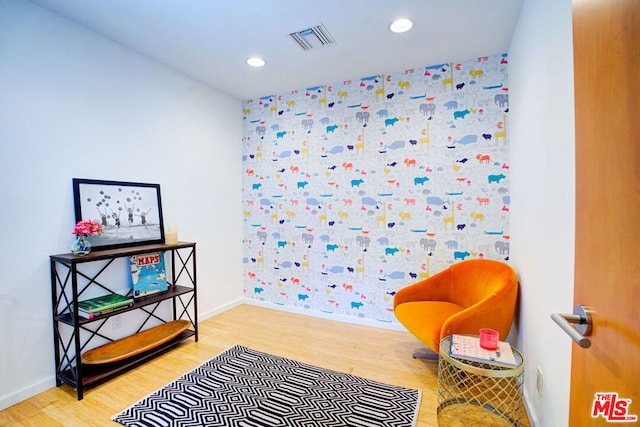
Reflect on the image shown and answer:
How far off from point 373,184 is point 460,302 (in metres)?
1.37

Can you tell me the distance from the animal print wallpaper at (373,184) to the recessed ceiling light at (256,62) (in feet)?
2.38

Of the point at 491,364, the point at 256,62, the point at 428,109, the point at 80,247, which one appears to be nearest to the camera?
the point at 491,364

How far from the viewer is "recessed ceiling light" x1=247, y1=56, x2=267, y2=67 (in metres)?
2.70

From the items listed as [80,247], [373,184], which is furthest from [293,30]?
[80,247]

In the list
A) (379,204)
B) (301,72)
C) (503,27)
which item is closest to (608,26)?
(503,27)

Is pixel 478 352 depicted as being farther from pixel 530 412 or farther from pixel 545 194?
pixel 545 194

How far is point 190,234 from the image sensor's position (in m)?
3.10

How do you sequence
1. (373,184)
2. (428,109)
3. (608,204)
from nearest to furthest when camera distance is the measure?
(608,204), (428,109), (373,184)

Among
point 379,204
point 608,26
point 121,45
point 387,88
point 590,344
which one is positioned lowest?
point 590,344

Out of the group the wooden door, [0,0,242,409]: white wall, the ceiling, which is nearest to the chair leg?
the wooden door

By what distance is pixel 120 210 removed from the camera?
7.94 ft

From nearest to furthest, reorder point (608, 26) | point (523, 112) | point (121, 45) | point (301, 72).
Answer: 1. point (608, 26)
2. point (523, 112)
3. point (121, 45)
4. point (301, 72)

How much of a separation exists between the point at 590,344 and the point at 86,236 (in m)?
2.75

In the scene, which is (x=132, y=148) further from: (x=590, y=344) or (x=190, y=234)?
(x=590, y=344)
